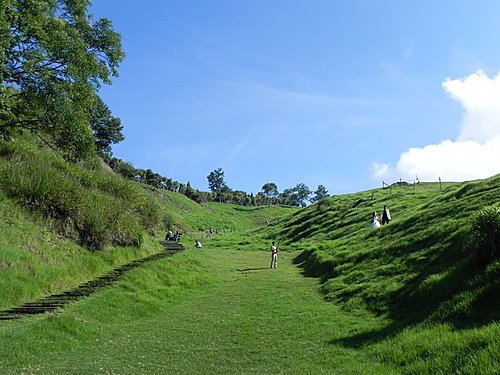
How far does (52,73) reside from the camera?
76.5ft

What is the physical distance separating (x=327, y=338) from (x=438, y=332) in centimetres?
362

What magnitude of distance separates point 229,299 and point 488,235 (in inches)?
496

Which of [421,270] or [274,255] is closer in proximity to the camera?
[421,270]

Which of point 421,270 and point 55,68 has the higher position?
point 55,68

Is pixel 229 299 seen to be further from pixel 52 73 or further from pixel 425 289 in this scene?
pixel 52 73

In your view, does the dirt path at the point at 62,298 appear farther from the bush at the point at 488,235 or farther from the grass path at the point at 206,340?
the bush at the point at 488,235

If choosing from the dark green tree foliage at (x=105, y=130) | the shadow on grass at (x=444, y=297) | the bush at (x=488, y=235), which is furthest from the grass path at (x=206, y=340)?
the dark green tree foliage at (x=105, y=130)

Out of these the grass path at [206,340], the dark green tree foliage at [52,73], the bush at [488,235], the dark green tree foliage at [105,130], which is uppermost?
the dark green tree foliage at [105,130]

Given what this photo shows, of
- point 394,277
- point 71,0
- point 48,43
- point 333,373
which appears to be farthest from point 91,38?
point 333,373

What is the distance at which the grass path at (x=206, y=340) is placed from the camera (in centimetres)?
1045

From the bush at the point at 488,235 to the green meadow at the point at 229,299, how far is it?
292mm

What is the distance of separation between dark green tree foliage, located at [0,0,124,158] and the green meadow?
289 centimetres

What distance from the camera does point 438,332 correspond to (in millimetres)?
10375

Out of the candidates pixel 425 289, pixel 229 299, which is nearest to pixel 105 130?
pixel 229 299
